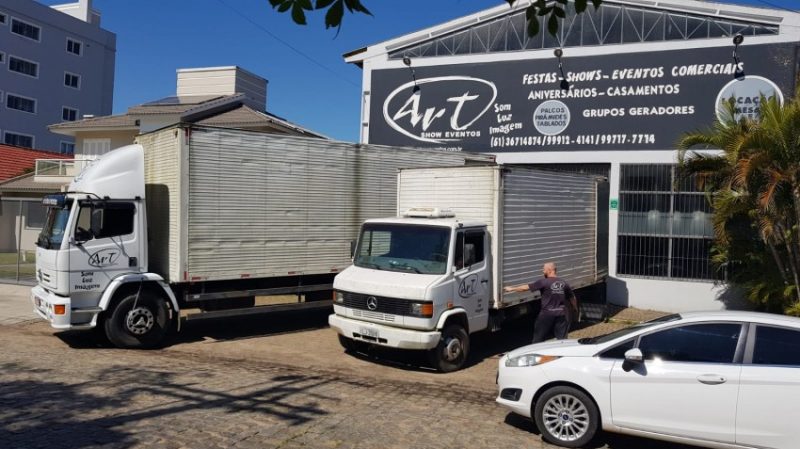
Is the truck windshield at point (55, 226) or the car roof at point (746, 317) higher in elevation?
the truck windshield at point (55, 226)

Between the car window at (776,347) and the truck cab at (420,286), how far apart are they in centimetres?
413

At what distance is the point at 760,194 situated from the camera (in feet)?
34.7

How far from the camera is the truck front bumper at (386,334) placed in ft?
28.7

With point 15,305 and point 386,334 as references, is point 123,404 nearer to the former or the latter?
point 386,334

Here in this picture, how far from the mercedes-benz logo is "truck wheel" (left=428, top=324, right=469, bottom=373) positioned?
1025mm

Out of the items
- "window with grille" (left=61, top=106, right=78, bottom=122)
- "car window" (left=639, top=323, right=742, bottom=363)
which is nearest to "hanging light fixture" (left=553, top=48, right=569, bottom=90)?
"car window" (left=639, top=323, right=742, bottom=363)

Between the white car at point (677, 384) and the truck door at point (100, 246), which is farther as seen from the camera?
the truck door at point (100, 246)

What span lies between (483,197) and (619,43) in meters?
8.08

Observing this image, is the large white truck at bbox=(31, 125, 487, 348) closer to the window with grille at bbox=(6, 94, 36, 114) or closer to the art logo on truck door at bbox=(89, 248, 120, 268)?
the art logo on truck door at bbox=(89, 248, 120, 268)

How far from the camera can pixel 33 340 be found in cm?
1069

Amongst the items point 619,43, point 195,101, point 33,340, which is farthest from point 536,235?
point 195,101

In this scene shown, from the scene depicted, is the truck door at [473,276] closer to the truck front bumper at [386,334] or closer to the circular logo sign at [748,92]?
the truck front bumper at [386,334]

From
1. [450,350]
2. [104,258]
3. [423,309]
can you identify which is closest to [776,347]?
[423,309]

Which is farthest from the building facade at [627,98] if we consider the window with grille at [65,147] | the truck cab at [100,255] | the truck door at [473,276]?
the window with grille at [65,147]
